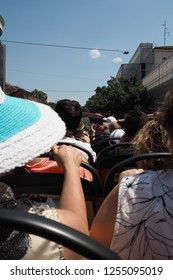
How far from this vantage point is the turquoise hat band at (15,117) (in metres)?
0.80

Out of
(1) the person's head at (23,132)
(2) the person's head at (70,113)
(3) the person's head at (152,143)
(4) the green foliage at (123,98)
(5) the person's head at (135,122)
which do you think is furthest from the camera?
(4) the green foliage at (123,98)

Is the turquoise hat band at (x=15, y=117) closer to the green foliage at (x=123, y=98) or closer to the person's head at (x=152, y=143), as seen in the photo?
the person's head at (x=152, y=143)

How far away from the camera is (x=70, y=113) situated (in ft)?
11.0

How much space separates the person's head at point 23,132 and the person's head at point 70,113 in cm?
237

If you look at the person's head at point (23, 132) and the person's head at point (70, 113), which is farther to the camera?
the person's head at point (70, 113)

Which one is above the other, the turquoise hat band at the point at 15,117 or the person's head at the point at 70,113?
the person's head at the point at 70,113

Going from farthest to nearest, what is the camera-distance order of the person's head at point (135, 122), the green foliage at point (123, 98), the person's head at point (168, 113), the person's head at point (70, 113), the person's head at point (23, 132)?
the green foliage at point (123, 98) < the person's head at point (135, 122) < the person's head at point (70, 113) < the person's head at point (168, 113) < the person's head at point (23, 132)

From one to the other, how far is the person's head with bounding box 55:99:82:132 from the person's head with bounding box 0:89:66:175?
237cm

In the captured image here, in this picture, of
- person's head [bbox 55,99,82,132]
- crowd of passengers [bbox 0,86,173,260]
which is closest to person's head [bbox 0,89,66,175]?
crowd of passengers [bbox 0,86,173,260]

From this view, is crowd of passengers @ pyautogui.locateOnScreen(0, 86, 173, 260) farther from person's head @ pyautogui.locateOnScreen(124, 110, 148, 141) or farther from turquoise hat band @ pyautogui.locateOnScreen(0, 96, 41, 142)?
person's head @ pyautogui.locateOnScreen(124, 110, 148, 141)

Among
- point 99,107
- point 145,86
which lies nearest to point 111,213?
point 145,86

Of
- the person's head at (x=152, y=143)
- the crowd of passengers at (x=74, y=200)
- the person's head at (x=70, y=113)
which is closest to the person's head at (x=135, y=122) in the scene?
the person's head at (x=70, y=113)

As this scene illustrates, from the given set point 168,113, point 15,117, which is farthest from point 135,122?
point 15,117

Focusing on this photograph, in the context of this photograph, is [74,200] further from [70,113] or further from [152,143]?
[70,113]
